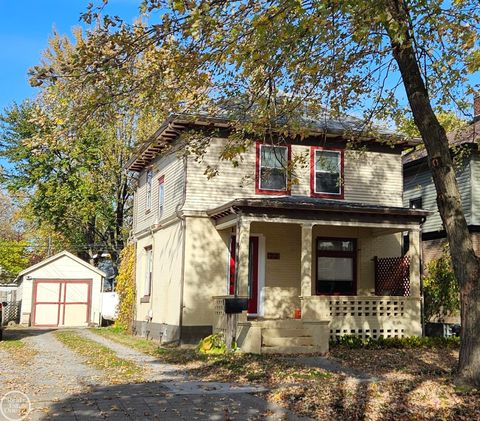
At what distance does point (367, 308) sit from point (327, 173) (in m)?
4.41

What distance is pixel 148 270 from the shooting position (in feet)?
72.8

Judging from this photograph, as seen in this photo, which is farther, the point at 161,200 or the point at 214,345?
the point at 161,200

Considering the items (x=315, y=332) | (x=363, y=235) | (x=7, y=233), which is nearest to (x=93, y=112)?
(x=315, y=332)

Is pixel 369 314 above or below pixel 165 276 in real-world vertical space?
below

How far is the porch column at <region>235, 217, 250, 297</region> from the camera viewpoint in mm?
14977

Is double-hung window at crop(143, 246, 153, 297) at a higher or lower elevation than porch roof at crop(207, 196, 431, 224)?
lower

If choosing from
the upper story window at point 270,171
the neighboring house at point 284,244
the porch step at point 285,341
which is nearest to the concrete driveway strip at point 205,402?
the porch step at point 285,341

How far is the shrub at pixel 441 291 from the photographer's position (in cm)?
1882

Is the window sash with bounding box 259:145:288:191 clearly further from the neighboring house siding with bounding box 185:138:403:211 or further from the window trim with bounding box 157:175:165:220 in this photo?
the window trim with bounding box 157:175:165:220

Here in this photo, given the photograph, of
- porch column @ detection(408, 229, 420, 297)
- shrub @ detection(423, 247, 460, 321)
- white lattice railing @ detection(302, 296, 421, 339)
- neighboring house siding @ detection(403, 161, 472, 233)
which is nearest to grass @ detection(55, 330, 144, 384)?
white lattice railing @ detection(302, 296, 421, 339)

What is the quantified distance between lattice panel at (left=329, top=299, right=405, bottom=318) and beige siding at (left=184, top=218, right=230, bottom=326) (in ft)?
10.5

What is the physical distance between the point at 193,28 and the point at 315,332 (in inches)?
374

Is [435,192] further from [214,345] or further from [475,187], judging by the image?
[214,345]

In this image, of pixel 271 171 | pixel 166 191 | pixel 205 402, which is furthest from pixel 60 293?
pixel 205 402
